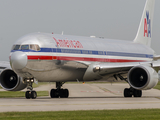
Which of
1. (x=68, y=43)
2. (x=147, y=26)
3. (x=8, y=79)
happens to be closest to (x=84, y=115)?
(x=68, y=43)

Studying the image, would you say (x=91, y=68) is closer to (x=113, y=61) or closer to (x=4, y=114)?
(x=113, y=61)

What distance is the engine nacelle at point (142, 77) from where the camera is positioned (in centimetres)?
2589

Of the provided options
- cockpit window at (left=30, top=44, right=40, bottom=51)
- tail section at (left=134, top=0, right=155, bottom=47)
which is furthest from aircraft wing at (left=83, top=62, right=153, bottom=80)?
tail section at (left=134, top=0, right=155, bottom=47)

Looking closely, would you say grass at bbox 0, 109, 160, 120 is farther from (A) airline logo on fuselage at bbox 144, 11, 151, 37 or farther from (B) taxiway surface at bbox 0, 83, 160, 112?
(A) airline logo on fuselage at bbox 144, 11, 151, 37

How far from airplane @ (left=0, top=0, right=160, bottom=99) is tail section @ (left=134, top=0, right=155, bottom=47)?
13.8 feet

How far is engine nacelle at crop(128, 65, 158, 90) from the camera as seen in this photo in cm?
2589

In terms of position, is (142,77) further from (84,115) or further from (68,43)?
(84,115)

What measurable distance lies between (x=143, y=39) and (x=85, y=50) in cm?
1168

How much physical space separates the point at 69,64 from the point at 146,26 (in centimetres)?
1521

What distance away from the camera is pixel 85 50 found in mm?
28578

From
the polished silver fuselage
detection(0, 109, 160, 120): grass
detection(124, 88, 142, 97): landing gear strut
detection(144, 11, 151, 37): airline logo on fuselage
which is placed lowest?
detection(124, 88, 142, 97): landing gear strut

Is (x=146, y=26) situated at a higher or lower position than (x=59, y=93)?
higher

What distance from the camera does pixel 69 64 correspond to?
26.7m

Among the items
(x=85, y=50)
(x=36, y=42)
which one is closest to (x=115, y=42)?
(x=85, y=50)
